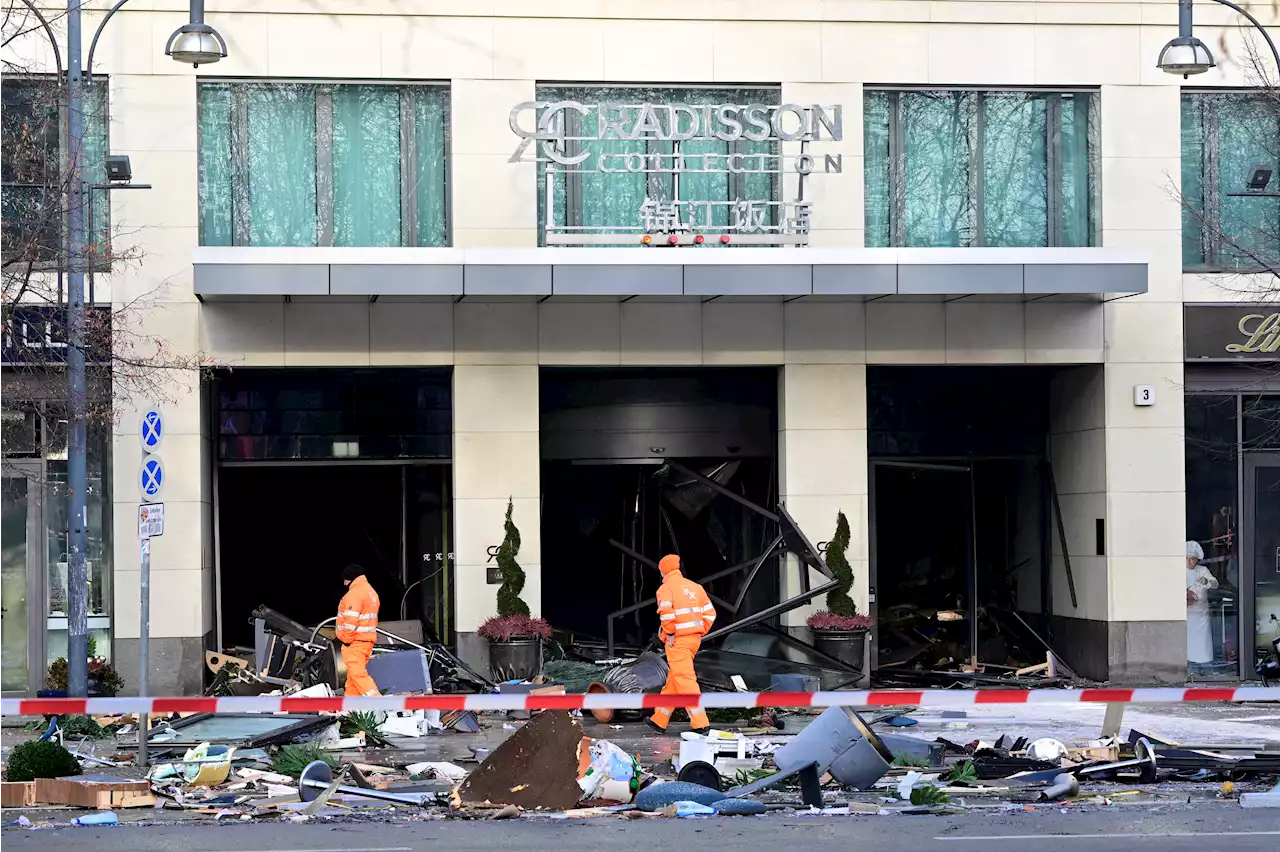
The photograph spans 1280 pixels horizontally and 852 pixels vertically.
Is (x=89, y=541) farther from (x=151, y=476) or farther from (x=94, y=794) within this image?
(x=94, y=794)

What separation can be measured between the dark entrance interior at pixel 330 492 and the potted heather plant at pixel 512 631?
172 centimetres

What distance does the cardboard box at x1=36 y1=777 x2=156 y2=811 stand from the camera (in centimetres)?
1300

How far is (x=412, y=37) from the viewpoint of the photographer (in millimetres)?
21438

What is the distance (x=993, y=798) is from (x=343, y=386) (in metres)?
11.5

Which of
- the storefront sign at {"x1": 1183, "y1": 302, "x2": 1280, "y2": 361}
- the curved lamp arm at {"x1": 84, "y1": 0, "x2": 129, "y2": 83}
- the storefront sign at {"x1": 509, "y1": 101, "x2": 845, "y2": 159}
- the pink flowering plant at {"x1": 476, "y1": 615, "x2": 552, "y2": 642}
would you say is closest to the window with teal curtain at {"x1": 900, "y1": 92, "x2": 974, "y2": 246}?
the storefront sign at {"x1": 509, "y1": 101, "x2": 845, "y2": 159}

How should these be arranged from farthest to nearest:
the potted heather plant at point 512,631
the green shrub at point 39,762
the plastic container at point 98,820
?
the potted heather plant at point 512,631 < the green shrub at point 39,762 < the plastic container at point 98,820

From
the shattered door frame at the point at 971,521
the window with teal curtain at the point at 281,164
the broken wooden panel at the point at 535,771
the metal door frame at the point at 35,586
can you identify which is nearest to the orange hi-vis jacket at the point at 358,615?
the metal door frame at the point at 35,586

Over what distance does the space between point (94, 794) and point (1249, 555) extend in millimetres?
15188

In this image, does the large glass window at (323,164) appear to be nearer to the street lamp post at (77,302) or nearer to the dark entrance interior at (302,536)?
the dark entrance interior at (302,536)

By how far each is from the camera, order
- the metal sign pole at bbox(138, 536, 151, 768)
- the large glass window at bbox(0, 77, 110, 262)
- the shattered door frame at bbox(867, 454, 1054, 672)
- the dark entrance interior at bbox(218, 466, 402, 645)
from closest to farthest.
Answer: the metal sign pole at bbox(138, 536, 151, 768) → the large glass window at bbox(0, 77, 110, 262) → the dark entrance interior at bbox(218, 466, 402, 645) → the shattered door frame at bbox(867, 454, 1054, 672)

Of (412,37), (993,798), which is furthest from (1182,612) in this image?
(412,37)

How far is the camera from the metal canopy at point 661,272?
20.1m

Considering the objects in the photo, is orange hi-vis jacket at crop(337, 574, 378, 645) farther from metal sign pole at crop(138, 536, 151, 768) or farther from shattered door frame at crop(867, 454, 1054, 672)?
shattered door frame at crop(867, 454, 1054, 672)

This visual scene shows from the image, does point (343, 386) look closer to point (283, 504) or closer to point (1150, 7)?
point (283, 504)
